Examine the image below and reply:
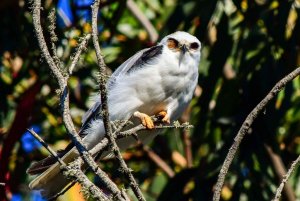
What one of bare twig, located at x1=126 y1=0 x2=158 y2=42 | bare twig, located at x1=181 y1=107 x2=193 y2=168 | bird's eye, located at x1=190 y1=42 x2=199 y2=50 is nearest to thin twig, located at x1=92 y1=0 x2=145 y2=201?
bird's eye, located at x1=190 y1=42 x2=199 y2=50

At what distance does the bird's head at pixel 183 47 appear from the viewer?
13.1ft

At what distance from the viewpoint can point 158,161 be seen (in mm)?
5879

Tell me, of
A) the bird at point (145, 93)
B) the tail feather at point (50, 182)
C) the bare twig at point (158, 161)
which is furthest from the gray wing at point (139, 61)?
the bare twig at point (158, 161)

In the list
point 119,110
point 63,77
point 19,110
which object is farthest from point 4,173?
point 63,77

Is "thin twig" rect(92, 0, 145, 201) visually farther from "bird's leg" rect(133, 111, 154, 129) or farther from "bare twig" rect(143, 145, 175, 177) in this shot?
"bare twig" rect(143, 145, 175, 177)

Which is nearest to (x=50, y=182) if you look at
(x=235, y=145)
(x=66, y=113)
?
(x=66, y=113)

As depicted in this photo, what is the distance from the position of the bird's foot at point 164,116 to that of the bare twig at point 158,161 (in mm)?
1882

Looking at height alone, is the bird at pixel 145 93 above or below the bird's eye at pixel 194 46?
below

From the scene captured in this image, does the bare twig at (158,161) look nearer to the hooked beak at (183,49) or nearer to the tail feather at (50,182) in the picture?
the hooked beak at (183,49)

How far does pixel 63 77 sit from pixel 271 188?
306 cm

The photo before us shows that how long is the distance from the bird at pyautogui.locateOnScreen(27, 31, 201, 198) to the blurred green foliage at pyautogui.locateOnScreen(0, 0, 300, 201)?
39 centimetres

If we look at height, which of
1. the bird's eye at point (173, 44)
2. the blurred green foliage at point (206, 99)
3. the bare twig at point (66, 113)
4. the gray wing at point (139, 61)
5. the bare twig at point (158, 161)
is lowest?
the bare twig at point (158, 161)

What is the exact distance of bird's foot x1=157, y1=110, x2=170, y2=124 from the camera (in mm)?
3871

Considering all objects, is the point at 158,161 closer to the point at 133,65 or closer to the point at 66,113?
the point at 133,65
